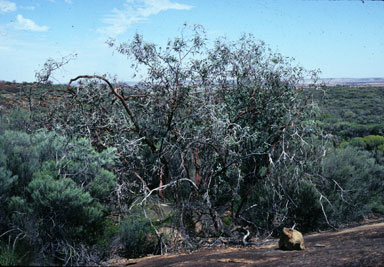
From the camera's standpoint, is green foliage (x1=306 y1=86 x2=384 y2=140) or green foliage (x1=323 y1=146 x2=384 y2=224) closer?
green foliage (x1=323 y1=146 x2=384 y2=224)

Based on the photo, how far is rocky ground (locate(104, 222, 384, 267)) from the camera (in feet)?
15.6

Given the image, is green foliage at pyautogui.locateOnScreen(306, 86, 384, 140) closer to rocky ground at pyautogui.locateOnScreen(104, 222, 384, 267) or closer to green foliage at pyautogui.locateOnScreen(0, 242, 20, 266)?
rocky ground at pyautogui.locateOnScreen(104, 222, 384, 267)

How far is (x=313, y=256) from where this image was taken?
5297 mm

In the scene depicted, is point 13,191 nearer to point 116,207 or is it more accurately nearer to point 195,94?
point 116,207

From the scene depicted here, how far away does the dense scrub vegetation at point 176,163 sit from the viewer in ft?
19.9

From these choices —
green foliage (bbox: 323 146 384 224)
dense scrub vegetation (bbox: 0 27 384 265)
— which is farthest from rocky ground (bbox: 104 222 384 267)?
green foliage (bbox: 323 146 384 224)

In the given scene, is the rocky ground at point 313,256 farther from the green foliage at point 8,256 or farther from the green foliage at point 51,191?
the green foliage at point 8,256

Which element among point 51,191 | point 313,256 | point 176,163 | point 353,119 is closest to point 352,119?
point 353,119

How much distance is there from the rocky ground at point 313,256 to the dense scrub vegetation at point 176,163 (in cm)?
87

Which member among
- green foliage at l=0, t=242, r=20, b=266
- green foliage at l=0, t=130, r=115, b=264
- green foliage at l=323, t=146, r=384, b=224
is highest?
green foliage at l=0, t=130, r=115, b=264

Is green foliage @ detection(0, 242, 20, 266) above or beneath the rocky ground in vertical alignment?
above

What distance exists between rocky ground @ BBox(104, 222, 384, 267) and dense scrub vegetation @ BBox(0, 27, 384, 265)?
2.84 ft

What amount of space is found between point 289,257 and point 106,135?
5.48 meters

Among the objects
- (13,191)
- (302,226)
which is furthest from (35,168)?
(302,226)
